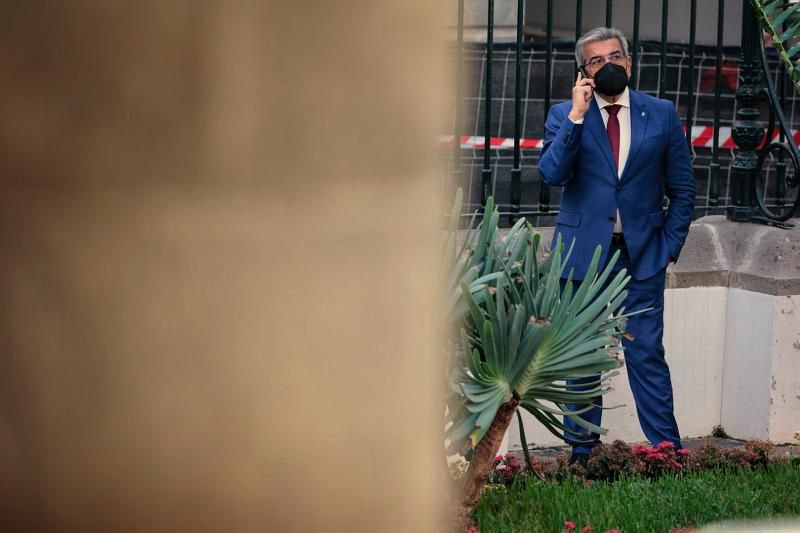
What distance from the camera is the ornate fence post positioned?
5539mm

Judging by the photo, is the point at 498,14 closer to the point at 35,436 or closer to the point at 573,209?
the point at 573,209

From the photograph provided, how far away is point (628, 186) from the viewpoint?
185 inches

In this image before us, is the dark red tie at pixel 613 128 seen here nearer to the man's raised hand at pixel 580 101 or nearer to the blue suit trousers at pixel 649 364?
the man's raised hand at pixel 580 101

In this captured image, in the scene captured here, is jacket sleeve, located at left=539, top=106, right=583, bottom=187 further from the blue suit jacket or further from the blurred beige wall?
the blurred beige wall

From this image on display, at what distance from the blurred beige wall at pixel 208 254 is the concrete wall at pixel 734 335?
467 cm

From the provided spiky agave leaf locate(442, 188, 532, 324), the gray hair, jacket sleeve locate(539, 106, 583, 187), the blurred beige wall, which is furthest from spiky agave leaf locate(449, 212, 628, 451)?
the blurred beige wall

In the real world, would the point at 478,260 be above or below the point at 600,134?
below

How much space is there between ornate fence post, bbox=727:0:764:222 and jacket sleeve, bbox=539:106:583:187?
4.14 feet

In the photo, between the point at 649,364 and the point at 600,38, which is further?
the point at 649,364

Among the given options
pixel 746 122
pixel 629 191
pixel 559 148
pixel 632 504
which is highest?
pixel 746 122

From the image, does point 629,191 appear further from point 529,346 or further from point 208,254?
point 208,254

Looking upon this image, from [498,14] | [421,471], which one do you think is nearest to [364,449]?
[421,471]

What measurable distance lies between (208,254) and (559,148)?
13.2ft

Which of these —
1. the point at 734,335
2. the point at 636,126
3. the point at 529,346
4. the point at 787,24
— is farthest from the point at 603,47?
the point at 529,346
